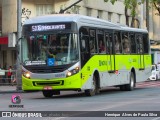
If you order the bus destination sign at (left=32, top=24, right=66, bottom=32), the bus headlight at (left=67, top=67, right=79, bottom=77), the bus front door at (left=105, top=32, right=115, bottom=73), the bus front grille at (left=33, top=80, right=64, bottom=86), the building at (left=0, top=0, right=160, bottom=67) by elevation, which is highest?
the building at (left=0, top=0, right=160, bottom=67)

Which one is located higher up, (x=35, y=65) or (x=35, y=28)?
(x=35, y=28)

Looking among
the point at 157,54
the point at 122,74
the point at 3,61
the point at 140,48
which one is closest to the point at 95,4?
the point at 3,61

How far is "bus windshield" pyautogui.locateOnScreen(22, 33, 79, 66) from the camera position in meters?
22.3

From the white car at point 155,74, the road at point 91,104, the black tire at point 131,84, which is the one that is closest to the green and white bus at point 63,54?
the road at point 91,104

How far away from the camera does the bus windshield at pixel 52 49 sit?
22.3 meters

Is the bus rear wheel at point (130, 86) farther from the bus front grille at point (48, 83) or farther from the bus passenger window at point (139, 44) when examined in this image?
the bus front grille at point (48, 83)


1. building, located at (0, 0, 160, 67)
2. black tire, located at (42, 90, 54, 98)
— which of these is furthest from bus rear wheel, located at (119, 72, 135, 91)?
building, located at (0, 0, 160, 67)

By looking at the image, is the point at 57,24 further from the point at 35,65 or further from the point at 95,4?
the point at 95,4

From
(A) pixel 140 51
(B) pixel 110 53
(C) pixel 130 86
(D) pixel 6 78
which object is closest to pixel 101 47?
(B) pixel 110 53

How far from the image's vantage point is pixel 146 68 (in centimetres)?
3191

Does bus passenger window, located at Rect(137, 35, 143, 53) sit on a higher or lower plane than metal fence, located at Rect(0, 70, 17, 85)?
higher

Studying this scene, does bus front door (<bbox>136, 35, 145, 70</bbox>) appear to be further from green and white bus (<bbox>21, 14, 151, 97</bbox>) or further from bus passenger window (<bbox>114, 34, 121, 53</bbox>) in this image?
green and white bus (<bbox>21, 14, 151, 97</bbox>)

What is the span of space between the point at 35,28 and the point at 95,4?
2717 centimetres

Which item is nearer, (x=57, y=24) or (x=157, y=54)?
(x=57, y=24)
